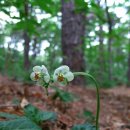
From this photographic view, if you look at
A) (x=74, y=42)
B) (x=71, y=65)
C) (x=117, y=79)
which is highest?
(x=74, y=42)

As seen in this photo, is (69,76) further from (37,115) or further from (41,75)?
(37,115)

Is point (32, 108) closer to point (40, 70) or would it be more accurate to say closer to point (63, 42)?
point (40, 70)

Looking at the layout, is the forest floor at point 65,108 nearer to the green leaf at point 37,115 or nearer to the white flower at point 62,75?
the green leaf at point 37,115

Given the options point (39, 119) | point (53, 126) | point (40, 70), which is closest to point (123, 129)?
point (53, 126)

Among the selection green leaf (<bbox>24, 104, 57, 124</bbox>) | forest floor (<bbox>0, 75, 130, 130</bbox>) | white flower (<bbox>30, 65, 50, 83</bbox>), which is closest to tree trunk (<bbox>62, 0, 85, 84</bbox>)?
forest floor (<bbox>0, 75, 130, 130</bbox>)

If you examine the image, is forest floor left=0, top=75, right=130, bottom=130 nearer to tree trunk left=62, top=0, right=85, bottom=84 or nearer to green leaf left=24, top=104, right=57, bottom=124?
green leaf left=24, top=104, right=57, bottom=124
